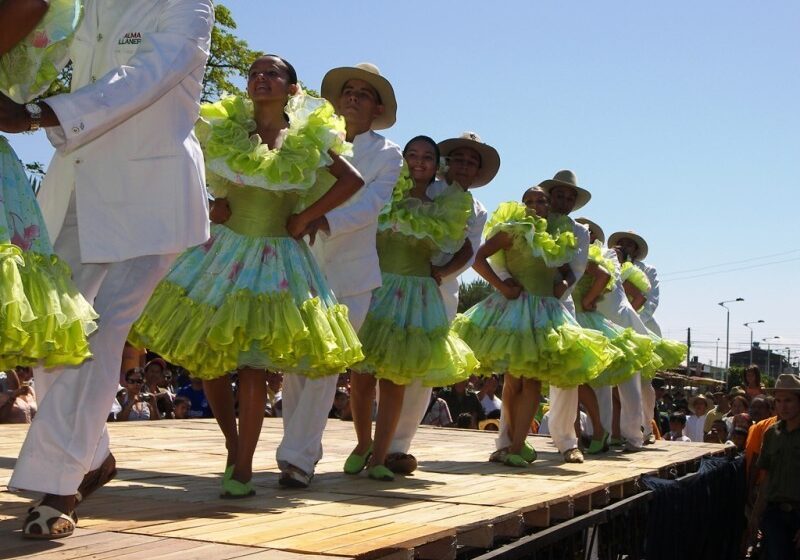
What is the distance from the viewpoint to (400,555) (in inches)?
140

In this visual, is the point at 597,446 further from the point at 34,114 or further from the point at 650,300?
the point at 34,114

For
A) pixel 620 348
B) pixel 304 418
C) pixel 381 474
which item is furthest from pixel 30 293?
pixel 620 348

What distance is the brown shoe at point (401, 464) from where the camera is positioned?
20.6ft

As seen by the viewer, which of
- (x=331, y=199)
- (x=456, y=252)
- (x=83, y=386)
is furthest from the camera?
(x=456, y=252)

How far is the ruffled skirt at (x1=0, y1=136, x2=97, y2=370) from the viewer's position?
298cm

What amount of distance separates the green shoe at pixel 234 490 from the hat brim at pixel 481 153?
334 cm

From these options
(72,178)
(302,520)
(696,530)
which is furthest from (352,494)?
(696,530)

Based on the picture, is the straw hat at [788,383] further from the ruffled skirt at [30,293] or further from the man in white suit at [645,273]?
the ruffled skirt at [30,293]

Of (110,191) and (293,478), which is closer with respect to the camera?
(110,191)

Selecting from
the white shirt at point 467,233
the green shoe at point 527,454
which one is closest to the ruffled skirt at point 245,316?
the white shirt at point 467,233

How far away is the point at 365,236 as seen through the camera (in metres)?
6.02

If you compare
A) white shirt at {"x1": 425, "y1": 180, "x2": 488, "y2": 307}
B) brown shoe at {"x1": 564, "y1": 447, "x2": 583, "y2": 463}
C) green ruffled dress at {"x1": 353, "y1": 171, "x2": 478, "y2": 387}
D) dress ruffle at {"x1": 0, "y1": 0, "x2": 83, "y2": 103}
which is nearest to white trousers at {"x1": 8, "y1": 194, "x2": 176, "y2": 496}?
dress ruffle at {"x1": 0, "y1": 0, "x2": 83, "y2": 103}

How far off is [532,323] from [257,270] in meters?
3.19

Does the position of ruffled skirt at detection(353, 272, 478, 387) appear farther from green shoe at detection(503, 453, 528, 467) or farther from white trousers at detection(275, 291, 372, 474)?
green shoe at detection(503, 453, 528, 467)
